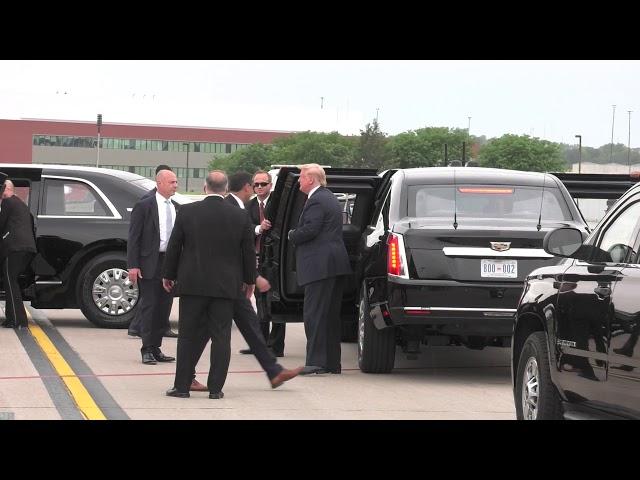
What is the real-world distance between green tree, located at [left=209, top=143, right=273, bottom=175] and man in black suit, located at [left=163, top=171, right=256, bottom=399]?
15085 cm

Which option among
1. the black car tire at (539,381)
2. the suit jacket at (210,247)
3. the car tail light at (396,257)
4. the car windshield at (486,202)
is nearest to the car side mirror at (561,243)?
the black car tire at (539,381)

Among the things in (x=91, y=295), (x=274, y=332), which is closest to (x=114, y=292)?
(x=91, y=295)

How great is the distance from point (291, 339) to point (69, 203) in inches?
128

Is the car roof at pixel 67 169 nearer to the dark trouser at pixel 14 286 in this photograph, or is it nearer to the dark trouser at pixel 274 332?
the dark trouser at pixel 14 286

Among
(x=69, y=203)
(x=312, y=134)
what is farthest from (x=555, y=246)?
(x=312, y=134)

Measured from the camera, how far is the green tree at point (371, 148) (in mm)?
154375

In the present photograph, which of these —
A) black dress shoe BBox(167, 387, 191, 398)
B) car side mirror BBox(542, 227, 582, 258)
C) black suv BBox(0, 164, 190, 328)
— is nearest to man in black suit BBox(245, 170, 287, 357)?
black suv BBox(0, 164, 190, 328)

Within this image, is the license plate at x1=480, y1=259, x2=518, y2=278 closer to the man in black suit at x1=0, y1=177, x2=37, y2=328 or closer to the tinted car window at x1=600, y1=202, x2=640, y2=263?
the tinted car window at x1=600, y1=202, x2=640, y2=263

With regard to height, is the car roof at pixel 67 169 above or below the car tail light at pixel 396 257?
above

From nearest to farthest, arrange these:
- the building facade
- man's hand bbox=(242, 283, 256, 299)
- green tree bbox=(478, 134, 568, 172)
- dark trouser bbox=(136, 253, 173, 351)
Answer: man's hand bbox=(242, 283, 256, 299)
dark trouser bbox=(136, 253, 173, 351)
green tree bbox=(478, 134, 568, 172)
the building facade

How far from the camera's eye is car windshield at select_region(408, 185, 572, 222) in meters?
12.6

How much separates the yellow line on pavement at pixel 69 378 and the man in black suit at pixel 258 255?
2041mm

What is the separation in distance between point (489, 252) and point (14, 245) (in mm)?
6650

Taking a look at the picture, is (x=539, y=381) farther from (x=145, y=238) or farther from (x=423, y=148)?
(x=423, y=148)
